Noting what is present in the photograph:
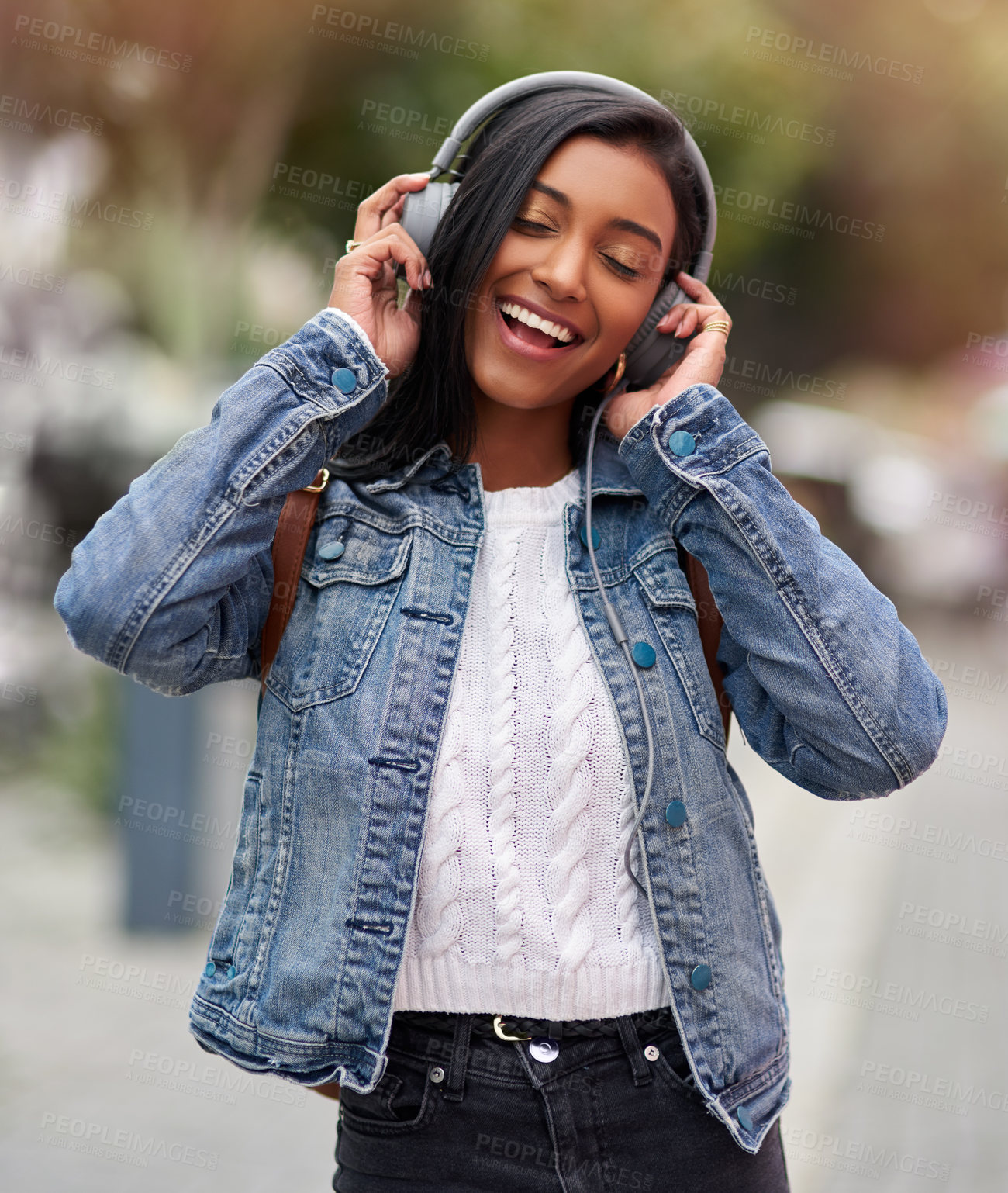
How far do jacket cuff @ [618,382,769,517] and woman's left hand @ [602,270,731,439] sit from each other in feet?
0.16

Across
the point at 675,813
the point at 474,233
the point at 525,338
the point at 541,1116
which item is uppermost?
the point at 474,233

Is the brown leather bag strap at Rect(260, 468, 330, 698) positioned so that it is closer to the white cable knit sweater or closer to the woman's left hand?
the white cable knit sweater

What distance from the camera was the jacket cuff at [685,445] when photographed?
180cm

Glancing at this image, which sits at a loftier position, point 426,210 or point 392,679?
point 426,210

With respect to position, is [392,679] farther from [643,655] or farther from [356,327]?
[356,327]

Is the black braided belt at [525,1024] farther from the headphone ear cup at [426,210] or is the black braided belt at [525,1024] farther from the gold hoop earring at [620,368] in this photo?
the headphone ear cup at [426,210]

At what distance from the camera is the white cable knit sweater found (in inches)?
67.5

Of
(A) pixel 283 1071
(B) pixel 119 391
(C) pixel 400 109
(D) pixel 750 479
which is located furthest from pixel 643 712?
(B) pixel 119 391

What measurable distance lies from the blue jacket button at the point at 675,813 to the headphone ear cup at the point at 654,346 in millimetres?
712

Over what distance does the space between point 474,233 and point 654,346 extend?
355 millimetres

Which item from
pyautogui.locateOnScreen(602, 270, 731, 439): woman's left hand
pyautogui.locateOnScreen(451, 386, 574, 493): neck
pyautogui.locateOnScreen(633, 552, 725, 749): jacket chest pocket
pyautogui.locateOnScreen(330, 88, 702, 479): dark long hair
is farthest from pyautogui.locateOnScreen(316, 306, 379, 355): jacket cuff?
pyautogui.locateOnScreen(633, 552, 725, 749): jacket chest pocket

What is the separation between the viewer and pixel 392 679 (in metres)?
1.75

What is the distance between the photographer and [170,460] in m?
1.70

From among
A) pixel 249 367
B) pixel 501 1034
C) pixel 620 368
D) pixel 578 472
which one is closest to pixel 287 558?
pixel 578 472
